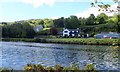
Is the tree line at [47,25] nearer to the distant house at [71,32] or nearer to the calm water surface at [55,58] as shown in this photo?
the distant house at [71,32]

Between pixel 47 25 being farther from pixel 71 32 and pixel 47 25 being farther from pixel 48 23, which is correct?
pixel 71 32

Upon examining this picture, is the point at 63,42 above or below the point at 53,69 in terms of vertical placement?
below

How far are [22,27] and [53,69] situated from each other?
29.7 metres

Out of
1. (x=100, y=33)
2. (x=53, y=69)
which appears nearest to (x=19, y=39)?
(x=100, y=33)

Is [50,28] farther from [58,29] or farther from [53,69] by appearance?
[53,69]

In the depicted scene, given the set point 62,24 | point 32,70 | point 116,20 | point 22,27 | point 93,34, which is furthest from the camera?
point 93,34

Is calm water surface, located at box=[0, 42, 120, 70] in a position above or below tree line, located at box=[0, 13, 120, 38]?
below

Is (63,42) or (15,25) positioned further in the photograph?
(63,42)

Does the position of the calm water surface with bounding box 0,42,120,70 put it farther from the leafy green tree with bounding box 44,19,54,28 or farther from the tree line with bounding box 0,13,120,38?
the leafy green tree with bounding box 44,19,54,28

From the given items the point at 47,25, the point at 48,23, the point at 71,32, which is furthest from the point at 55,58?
the point at 71,32

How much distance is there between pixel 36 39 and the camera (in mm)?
44531

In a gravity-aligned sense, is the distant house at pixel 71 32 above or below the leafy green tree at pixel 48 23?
below

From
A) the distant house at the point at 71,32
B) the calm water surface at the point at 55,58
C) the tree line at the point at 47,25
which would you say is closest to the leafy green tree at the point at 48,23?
the tree line at the point at 47,25

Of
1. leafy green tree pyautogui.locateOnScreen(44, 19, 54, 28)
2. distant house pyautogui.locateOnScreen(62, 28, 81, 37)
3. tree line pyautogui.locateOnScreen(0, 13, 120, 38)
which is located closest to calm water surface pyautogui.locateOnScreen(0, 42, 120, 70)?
tree line pyautogui.locateOnScreen(0, 13, 120, 38)
